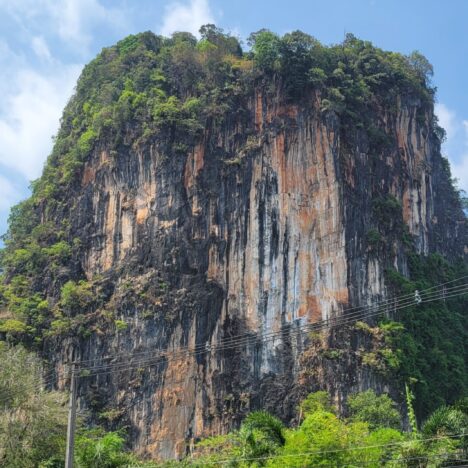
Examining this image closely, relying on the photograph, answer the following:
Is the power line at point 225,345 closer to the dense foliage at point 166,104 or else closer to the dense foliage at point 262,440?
the dense foliage at point 166,104

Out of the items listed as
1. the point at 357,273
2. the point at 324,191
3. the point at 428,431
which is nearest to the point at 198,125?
the point at 324,191

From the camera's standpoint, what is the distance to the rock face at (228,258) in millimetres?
39219

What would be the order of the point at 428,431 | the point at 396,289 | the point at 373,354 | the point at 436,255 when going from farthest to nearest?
the point at 436,255, the point at 396,289, the point at 373,354, the point at 428,431

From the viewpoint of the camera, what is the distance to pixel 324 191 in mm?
42688

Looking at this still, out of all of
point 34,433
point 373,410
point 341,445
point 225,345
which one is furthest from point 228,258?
point 341,445

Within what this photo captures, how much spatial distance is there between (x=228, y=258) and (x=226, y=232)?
4.32ft

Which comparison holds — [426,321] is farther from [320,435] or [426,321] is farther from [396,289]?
[320,435]

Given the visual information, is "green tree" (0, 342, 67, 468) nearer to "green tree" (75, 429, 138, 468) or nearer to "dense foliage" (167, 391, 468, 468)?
"green tree" (75, 429, 138, 468)

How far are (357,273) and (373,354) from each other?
4.23 m

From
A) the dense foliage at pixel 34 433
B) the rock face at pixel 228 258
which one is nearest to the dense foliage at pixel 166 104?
the rock face at pixel 228 258

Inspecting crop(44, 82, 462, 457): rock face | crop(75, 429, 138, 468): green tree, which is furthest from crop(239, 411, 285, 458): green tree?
crop(44, 82, 462, 457): rock face

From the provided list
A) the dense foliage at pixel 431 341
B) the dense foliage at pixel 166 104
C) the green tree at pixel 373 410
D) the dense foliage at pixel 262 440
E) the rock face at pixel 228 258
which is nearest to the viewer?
the dense foliage at pixel 262 440

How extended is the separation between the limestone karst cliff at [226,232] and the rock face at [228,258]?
0.07m

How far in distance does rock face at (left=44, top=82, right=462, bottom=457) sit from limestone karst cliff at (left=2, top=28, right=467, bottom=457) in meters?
0.07
